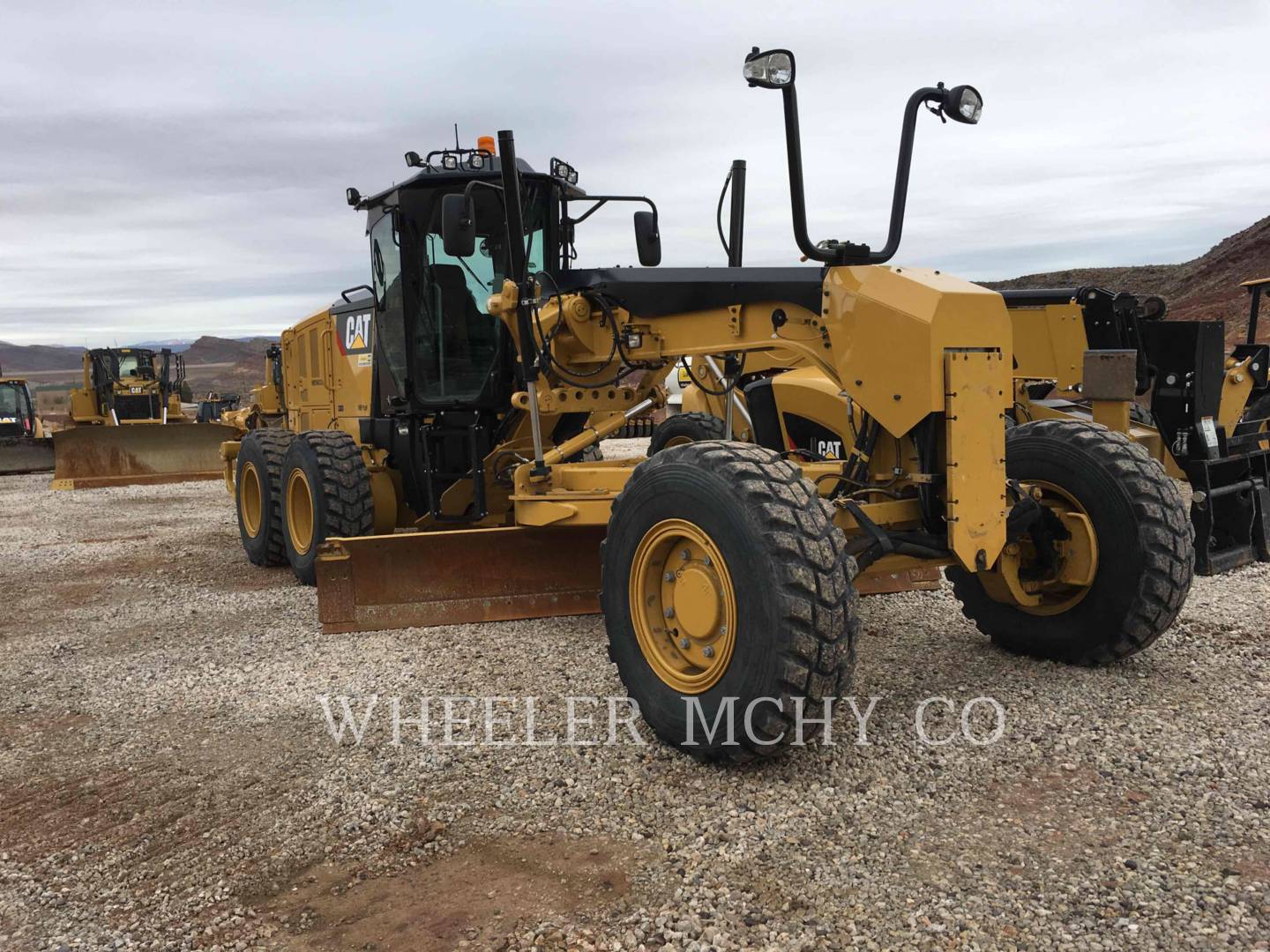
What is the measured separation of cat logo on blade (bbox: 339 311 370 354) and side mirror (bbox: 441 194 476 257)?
249cm

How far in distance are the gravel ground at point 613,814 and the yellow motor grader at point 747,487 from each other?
327 millimetres

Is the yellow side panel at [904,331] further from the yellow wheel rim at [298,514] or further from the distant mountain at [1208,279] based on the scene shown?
the distant mountain at [1208,279]

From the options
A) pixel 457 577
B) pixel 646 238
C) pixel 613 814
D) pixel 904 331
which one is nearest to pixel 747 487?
pixel 904 331

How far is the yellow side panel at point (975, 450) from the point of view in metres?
3.83

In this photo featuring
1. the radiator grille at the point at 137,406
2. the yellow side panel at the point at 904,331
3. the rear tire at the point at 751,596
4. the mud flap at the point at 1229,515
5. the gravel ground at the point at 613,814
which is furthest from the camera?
the radiator grille at the point at 137,406

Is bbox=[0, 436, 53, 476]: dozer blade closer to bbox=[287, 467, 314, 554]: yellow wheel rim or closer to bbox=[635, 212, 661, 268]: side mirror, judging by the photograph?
bbox=[287, 467, 314, 554]: yellow wheel rim

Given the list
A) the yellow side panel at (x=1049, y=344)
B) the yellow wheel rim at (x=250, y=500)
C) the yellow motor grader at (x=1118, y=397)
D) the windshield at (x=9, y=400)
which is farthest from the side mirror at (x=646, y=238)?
the windshield at (x=9, y=400)

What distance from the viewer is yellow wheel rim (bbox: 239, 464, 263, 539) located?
8578mm

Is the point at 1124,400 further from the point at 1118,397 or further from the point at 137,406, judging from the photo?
the point at 137,406

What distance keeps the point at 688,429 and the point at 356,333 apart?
8.68ft

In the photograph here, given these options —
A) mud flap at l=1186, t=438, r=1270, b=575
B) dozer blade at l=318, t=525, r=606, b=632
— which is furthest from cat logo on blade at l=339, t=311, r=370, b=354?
mud flap at l=1186, t=438, r=1270, b=575

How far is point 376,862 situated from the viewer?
3.13 m

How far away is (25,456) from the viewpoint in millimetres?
18250

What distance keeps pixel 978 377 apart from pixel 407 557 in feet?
9.41
